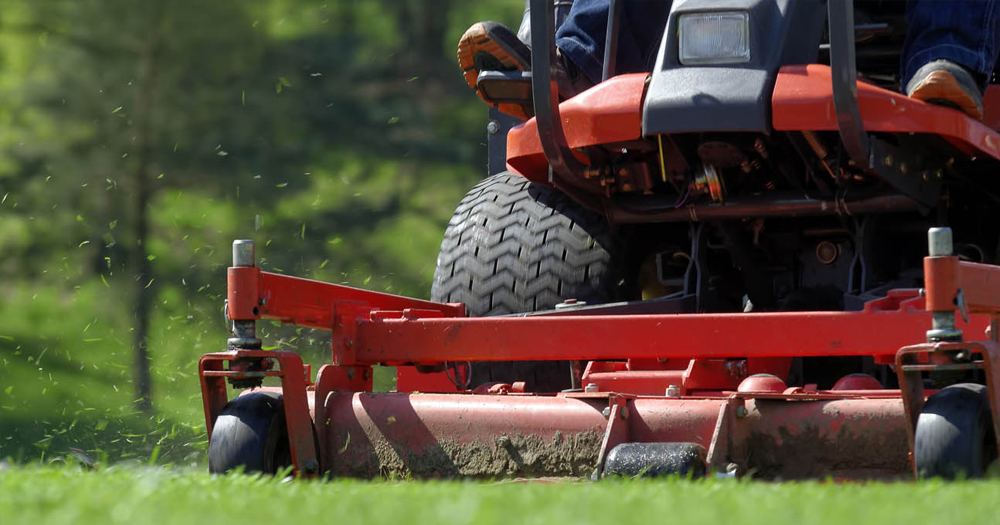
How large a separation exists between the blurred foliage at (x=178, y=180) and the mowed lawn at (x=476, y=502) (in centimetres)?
773

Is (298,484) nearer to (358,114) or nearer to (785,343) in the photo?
(785,343)

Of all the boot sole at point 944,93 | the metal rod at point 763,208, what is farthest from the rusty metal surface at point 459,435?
the boot sole at point 944,93

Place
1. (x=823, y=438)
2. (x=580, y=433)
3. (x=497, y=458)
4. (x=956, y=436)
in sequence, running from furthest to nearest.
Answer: (x=497, y=458) → (x=580, y=433) → (x=823, y=438) → (x=956, y=436)

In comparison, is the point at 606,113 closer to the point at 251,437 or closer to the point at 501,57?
the point at 501,57

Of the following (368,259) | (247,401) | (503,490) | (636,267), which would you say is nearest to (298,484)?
(503,490)

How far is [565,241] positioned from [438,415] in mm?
1176

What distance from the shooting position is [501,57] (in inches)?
184

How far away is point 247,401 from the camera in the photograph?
154 inches

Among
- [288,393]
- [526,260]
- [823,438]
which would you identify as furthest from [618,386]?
[288,393]

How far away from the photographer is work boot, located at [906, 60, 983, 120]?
159 inches

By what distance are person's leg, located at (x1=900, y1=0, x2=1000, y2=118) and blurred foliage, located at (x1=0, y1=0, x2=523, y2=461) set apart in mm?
7193

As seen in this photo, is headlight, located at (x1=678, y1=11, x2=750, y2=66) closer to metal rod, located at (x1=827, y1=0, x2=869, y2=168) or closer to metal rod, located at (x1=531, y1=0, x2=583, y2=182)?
metal rod, located at (x1=827, y1=0, x2=869, y2=168)

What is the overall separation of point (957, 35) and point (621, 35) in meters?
1.12

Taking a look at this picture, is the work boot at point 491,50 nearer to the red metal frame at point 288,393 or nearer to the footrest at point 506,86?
the footrest at point 506,86
